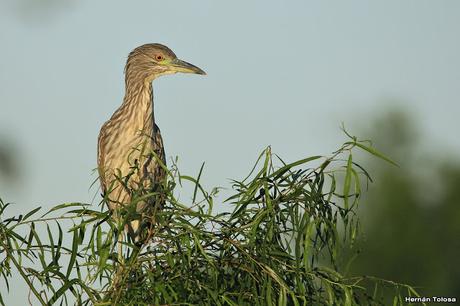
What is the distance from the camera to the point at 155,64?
8750mm

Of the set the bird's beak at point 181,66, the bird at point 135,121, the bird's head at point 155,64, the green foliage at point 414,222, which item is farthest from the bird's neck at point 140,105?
the green foliage at point 414,222

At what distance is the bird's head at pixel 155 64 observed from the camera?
869 centimetres

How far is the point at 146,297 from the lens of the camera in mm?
5129

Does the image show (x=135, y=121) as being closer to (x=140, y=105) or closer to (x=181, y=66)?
(x=140, y=105)

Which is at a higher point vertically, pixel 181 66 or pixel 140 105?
pixel 181 66

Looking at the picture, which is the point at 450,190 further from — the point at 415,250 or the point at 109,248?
the point at 109,248

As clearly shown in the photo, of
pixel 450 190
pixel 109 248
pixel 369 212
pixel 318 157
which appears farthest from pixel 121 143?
pixel 450 190

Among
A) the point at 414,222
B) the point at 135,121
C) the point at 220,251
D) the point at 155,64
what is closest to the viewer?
the point at 220,251

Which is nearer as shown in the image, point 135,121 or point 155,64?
point 135,121

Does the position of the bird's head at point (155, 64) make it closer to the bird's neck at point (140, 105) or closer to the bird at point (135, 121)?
the bird at point (135, 121)

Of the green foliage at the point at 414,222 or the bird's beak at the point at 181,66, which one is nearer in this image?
the bird's beak at the point at 181,66

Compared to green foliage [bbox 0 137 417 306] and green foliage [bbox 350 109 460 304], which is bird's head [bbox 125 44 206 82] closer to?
green foliage [bbox 0 137 417 306]

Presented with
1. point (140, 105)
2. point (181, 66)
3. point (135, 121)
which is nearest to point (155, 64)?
point (181, 66)

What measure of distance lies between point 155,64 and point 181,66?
0.20 meters
